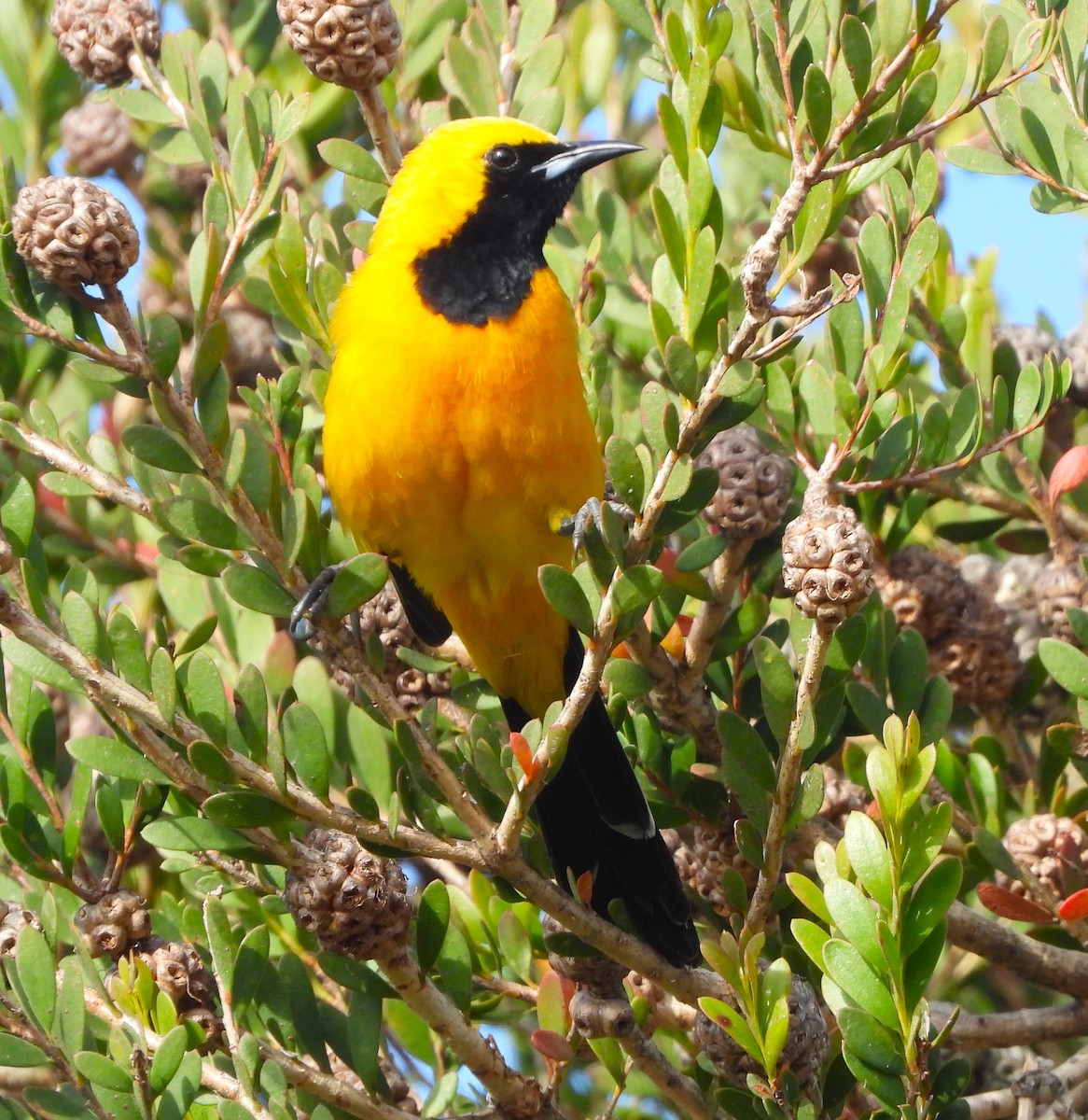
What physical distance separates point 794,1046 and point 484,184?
2063 millimetres

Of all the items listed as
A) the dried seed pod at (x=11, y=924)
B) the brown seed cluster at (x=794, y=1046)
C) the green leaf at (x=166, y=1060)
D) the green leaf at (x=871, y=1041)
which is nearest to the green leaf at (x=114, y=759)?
the dried seed pod at (x=11, y=924)

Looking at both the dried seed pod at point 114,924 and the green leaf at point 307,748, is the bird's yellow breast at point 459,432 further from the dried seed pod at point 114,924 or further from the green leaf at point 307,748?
the dried seed pod at point 114,924

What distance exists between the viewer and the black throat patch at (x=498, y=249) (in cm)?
296

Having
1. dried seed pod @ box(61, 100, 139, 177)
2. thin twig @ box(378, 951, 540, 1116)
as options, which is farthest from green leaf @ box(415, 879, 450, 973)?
dried seed pod @ box(61, 100, 139, 177)

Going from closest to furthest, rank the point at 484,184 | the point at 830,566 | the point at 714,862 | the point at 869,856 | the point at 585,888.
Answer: the point at 869,856 → the point at 830,566 → the point at 585,888 → the point at 714,862 → the point at 484,184

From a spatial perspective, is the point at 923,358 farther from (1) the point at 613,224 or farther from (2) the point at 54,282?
(2) the point at 54,282

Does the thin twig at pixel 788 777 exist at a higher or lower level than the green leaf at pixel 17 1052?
higher

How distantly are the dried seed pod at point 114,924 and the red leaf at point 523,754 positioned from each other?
0.65 metres

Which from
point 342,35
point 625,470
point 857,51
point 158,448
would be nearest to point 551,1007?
point 625,470

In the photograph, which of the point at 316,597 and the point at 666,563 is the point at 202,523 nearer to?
the point at 316,597

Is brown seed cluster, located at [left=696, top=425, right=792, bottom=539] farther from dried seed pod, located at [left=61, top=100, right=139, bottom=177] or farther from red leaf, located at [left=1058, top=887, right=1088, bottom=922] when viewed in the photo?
dried seed pod, located at [left=61, top=100, right=139, bottom=177]

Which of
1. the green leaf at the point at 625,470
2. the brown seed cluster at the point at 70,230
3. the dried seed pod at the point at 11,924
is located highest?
the brown seed cluster at the point at 70,230

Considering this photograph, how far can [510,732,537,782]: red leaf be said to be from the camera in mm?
1953

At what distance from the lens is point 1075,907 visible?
2117mm
